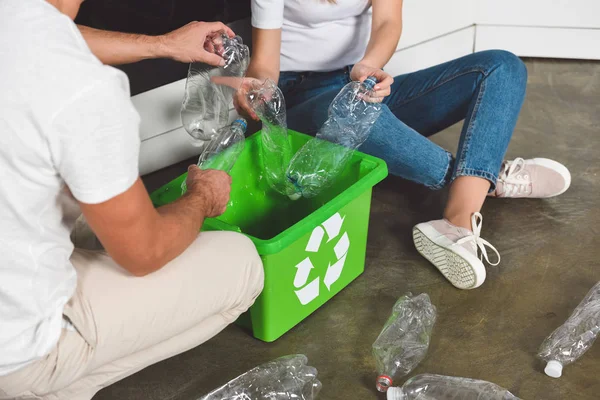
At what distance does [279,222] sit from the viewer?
1940 millimetres

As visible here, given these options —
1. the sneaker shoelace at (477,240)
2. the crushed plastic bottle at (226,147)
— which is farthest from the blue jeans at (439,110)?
the crushed plastic bottle at (226,147)

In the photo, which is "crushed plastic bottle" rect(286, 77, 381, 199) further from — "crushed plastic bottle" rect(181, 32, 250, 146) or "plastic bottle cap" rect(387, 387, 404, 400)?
"plastic bottle cap" rect(387, 387, 404, 400)

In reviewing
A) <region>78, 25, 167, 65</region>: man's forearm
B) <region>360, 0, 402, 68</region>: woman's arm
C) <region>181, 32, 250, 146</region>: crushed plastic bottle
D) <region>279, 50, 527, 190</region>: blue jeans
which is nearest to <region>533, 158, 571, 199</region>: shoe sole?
<region>279, 50, 527, 190</region>: blue jeans

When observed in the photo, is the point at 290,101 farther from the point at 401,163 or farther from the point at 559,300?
the point at 559,300

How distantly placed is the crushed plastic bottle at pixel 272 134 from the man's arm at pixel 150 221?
1.20 ft

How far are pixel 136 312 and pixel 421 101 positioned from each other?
1.14 meters

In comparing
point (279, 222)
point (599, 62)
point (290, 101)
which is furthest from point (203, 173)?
point (599, 62)

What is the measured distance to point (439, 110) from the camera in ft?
6.86

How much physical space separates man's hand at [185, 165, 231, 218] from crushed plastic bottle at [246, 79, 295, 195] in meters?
0.36

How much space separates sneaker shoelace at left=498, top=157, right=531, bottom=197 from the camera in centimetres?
Answer: 212

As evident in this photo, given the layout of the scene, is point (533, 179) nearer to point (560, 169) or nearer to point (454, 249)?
point (560, 169)

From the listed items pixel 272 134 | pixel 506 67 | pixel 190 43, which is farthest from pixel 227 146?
pixel 506 67

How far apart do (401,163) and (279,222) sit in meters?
0.37

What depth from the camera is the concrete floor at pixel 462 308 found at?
1.56m
